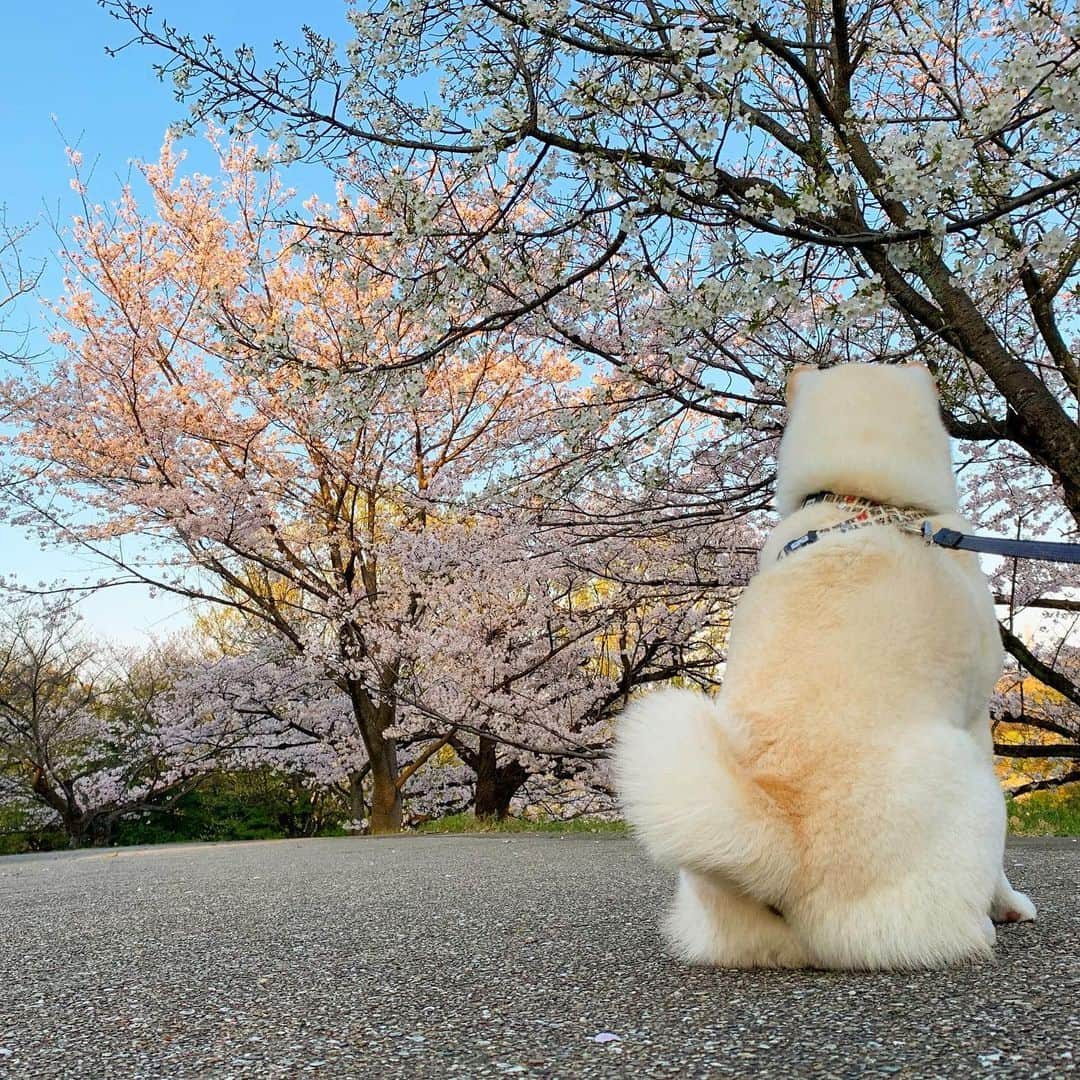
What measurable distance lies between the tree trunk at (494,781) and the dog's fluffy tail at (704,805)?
36.7 ft

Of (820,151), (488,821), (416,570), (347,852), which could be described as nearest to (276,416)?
(416,570)

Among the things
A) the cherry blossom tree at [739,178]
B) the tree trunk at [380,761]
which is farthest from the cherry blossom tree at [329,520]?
the cherry blossom tree at [739,178]

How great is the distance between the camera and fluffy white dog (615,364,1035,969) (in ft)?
6.63

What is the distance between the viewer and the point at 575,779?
13.6 m

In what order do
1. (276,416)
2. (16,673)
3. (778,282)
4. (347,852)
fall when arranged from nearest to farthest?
1. (778,282)
2. (347,852)
3. (276,416)
4. (16,673)

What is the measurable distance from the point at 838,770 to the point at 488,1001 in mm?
908

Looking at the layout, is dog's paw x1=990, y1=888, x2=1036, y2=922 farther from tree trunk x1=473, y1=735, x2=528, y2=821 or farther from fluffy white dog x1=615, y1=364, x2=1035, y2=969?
tree trunk x1=473, y1=735, x2=528, y2=821

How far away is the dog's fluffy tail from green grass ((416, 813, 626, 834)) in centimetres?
684

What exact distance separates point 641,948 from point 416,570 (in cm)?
978

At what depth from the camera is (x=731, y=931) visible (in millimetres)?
2236

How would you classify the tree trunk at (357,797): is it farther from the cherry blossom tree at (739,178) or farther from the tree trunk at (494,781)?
the cherry blossom tree at (739,178)

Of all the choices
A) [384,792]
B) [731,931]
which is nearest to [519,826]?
[384,792]

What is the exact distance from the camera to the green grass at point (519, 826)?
9.44m

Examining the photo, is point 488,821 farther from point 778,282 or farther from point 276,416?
point 778,282
